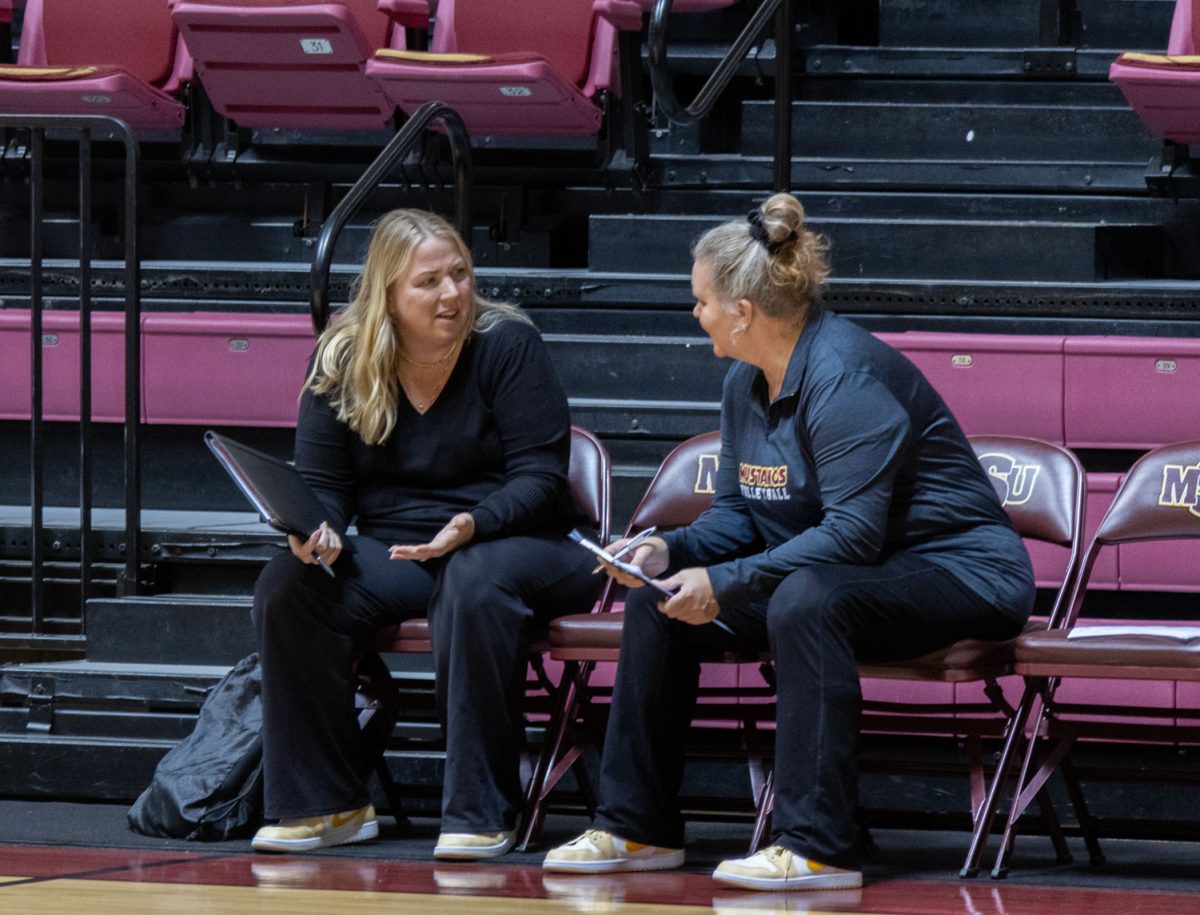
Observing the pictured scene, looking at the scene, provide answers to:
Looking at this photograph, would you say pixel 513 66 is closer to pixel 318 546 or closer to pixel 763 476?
pixel 318 546

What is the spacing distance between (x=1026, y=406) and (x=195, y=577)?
1.83 meters

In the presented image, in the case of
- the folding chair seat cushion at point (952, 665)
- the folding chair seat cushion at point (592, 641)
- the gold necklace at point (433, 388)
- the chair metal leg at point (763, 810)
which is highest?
the gold necklace at point (433, 388)

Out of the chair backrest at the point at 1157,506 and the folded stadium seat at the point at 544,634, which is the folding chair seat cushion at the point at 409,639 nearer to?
the folded stadium seat at the point at 544,634

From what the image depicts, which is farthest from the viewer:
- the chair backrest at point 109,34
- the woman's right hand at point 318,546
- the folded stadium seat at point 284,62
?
the chair backrest at point 109,34

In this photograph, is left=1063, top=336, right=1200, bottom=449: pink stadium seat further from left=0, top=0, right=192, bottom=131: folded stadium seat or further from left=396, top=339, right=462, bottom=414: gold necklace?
left=0, top=0, right=192, bottom=131: folded stadium seat

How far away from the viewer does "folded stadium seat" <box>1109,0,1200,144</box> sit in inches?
184

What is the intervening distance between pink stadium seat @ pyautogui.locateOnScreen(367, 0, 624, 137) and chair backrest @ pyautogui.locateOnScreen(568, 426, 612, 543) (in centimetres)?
160

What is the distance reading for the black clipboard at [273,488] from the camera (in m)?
3.32

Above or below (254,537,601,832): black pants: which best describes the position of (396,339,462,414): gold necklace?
above

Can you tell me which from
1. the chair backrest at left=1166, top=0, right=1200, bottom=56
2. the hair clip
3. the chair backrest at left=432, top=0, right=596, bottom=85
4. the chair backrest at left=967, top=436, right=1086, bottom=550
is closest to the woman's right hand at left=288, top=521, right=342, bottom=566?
the hair clip

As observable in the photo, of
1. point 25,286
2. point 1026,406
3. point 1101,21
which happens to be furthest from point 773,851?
point 1101,21

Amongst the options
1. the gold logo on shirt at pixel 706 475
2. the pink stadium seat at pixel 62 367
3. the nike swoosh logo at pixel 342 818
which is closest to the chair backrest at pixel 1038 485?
the gold logo on shirt at pixel 706 475

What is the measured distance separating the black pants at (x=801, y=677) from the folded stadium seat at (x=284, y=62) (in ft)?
8.48

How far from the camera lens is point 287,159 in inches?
230
